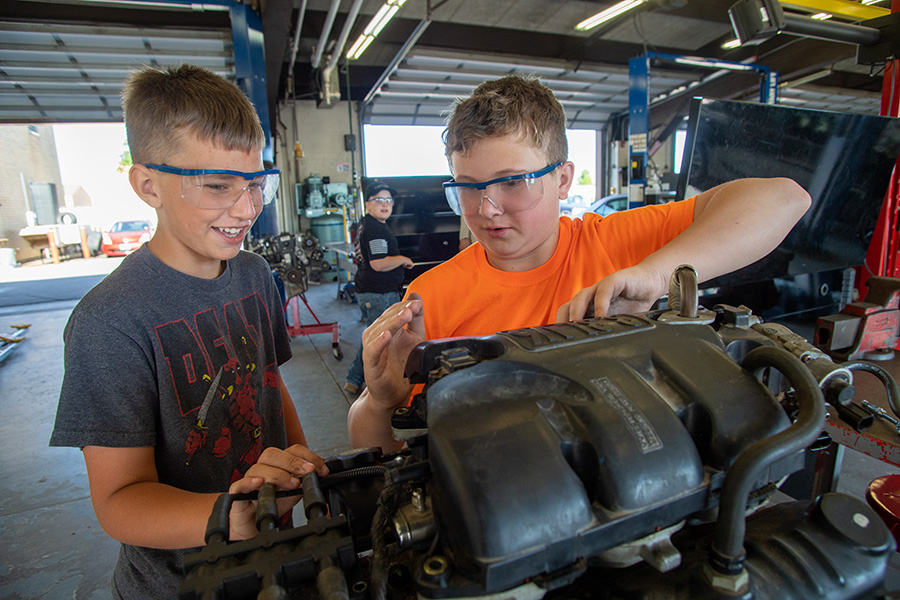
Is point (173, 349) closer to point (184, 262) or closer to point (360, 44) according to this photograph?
point (184, 262)

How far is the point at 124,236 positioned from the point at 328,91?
11.2 metres

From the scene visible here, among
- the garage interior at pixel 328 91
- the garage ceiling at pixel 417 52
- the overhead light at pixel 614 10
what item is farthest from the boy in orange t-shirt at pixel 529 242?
the overhead light at pixel 614 10

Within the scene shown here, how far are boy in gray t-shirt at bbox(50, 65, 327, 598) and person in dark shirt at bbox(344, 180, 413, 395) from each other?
122 inches

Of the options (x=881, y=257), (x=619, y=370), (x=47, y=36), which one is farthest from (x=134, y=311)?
(x=47, y=36)

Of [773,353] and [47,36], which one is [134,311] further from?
[47,36]

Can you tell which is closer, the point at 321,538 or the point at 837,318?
the point at 321,538

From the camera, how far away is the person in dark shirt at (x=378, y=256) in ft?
14.7

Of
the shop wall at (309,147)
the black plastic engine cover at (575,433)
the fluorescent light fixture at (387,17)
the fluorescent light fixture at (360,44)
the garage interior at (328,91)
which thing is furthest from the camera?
the shop wall at (309,147)

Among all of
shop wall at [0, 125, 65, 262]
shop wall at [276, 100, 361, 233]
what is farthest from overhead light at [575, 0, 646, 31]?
shop wall at [0, 125, 65, 262]

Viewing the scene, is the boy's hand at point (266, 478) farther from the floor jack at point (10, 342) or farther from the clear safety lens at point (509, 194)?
the floor jack at point (10, 342)

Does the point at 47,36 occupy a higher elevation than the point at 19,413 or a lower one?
higher

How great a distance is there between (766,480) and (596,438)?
224mm

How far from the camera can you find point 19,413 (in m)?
4.05

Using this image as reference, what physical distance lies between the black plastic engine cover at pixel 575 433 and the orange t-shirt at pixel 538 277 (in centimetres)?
65
